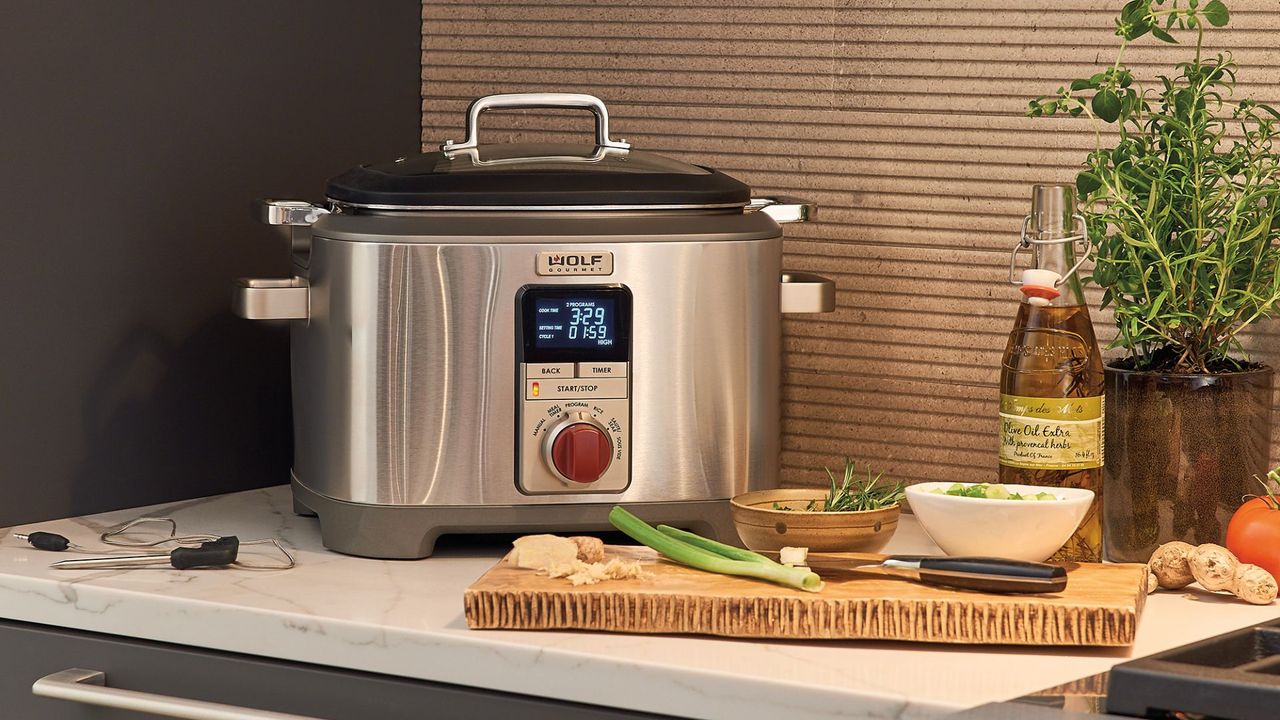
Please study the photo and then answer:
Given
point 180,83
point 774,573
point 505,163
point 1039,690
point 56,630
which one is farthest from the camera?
point 180,83

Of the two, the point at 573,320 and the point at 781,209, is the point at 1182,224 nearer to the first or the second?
the point at 781,209

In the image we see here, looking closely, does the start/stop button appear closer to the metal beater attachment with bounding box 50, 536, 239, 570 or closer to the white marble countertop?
the white marble countertop

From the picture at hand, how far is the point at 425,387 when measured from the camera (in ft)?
3.75

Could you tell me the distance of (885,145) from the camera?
142 cm

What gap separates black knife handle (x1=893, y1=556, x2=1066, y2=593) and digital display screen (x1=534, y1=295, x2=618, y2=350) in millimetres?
313

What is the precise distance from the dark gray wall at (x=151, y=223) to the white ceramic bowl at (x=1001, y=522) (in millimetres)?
694

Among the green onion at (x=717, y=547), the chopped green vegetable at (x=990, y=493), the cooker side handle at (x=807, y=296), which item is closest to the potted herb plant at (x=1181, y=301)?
the chopped green vegetable at (x=990, y=493)

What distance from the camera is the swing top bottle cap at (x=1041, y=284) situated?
113 cm

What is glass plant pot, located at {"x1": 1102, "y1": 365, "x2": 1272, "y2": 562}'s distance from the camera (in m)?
1.12

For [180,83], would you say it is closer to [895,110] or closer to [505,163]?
[505,163]

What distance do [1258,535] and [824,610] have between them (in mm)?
348

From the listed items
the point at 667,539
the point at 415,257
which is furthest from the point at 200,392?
the point at 667,539

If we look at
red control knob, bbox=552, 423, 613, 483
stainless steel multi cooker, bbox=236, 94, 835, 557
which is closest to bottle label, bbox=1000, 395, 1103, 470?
stainless steel multi cooker, bbox=236, 94, 835, 557

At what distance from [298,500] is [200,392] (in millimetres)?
197
